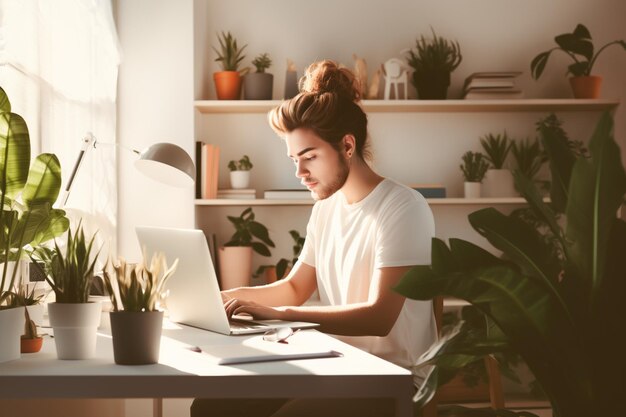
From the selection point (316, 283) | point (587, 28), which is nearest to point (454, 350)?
point (316, 283)

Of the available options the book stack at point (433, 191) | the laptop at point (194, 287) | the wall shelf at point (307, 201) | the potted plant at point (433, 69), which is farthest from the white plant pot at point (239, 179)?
the laptop at point (194, 287)

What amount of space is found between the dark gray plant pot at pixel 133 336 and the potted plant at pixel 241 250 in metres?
2.31

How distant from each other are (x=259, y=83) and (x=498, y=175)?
1.30 metres

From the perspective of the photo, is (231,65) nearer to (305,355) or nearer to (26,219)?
(26,219)

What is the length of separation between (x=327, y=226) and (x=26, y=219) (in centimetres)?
111

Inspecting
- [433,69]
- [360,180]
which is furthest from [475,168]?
[360,180]

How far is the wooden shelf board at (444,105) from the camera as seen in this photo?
360 centimetres

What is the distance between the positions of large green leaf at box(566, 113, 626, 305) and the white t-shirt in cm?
71

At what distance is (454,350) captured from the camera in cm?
137

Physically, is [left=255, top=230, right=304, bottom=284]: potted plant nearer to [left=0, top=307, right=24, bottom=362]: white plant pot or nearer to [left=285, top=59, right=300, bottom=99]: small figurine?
[left=285, top=59, right=300, bottom=99]: small figurine

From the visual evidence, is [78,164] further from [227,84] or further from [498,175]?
[498,175]

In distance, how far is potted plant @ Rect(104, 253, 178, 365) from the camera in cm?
124

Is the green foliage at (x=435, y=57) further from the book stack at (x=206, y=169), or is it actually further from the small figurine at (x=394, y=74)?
the book stack at (x=206, y=169)

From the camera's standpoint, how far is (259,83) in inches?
144
